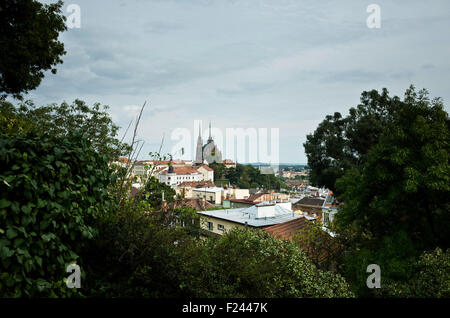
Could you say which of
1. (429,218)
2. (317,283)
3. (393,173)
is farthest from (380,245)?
(317,283)

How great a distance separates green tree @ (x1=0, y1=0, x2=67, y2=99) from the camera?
7.69m

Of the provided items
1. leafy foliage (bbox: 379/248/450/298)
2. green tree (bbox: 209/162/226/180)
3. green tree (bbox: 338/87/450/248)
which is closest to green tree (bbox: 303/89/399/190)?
green tree (bbox: 338/87/450/248)

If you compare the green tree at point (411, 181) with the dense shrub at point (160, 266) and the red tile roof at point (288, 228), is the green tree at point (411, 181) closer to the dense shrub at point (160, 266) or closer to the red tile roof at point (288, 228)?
the red tile roof at point (288, 228)

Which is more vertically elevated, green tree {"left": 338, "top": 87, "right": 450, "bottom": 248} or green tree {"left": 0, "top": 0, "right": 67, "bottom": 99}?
green tree {"left": 0, "top": 0, "right": 67, "bottom": 99}

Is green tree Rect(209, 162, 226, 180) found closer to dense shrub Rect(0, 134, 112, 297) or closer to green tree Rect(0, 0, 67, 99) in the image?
green tree Rect(0, 0, 67, 99)

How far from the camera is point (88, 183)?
2814mm

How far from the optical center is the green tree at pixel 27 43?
7691mm

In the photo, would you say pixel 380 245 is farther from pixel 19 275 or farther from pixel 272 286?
pixel 19 275

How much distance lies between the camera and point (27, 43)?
793 cm

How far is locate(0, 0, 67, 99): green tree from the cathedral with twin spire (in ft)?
421

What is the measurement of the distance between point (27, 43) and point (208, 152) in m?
134

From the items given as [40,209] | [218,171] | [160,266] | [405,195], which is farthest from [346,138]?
[218,171]

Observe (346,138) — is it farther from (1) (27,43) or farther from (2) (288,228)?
(1) (27,43)

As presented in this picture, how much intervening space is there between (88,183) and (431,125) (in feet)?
30.9
